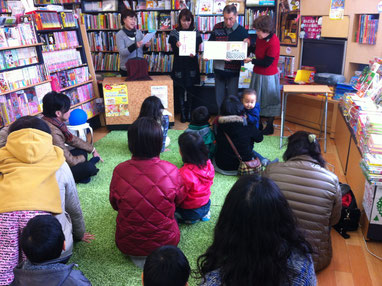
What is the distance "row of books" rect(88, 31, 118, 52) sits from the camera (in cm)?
545

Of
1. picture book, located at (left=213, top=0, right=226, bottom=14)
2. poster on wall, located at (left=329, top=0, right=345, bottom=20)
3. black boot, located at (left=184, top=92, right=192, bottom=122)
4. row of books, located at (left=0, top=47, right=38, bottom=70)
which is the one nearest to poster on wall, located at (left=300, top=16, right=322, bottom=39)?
poster on wall, located at (left=329, top=0, right=345, bottom=20)

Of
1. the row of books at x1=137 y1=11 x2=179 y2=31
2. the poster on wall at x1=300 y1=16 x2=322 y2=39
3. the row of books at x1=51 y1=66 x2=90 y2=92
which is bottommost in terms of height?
the row of books at x1=51 y1=66 x2=90 y2=92

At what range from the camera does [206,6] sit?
5.04 meters

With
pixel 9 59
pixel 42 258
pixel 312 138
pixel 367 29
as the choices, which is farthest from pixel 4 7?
pixel 367 29

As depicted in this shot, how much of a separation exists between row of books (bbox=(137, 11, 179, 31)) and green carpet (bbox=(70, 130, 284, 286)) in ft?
8.31

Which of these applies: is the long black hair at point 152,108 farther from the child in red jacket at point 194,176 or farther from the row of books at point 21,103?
the row of books at point 21,103

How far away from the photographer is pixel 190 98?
5062 mm

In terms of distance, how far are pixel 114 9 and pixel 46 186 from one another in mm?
4321

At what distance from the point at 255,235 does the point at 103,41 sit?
525cm

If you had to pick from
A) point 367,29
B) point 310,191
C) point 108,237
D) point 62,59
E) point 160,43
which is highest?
point 367,29

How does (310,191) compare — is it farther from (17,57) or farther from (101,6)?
(101,6)

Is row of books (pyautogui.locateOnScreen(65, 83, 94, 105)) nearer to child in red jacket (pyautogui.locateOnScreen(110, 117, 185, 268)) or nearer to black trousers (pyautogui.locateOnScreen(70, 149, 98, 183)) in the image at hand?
black trousers (pyautogui.locateOnScreen(70, 149, 98, 183))

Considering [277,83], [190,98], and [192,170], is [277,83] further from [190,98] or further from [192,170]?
[192,170]

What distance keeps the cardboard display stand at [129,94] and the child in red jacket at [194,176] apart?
2133 mm
